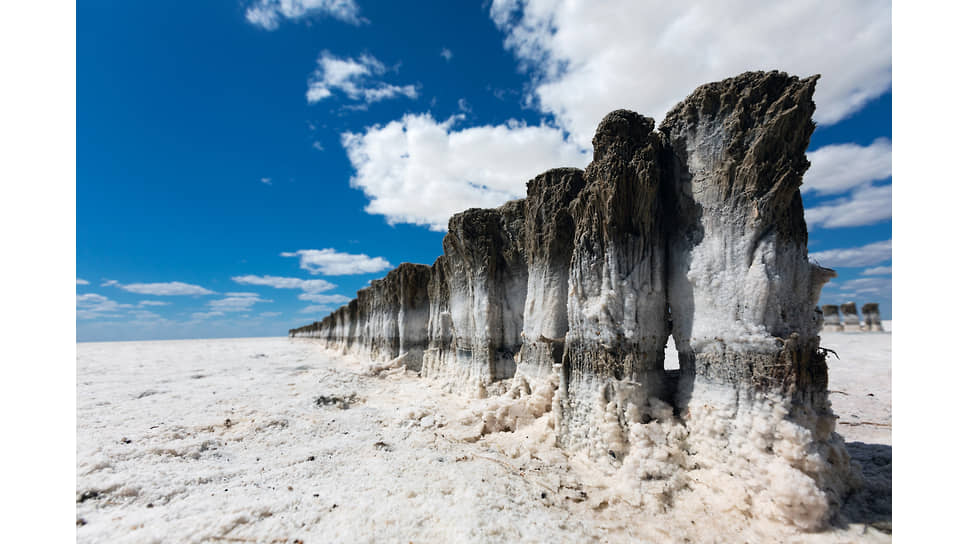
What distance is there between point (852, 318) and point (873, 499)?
46.2 meters

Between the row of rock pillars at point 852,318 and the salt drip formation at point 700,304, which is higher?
the salt drip formation at point 700,304

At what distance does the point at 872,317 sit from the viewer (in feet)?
117

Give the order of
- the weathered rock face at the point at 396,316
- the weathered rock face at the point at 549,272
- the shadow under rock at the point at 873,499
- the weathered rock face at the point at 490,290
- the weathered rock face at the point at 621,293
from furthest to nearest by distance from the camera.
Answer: the weathered rock face at the point at 396,316, the weathered rock face at the point at 490,290, the weathered rock face at the point at 549,272, the weathered rock face at the point at 621,293, the shadow under rock at the point at 873,499

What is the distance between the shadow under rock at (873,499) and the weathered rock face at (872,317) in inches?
1707

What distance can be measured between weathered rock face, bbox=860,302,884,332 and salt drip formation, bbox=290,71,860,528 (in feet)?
148

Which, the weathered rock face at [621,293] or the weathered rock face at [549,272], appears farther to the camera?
the weathered rock face at [549,272]

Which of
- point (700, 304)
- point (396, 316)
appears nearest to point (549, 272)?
point (700, 304)

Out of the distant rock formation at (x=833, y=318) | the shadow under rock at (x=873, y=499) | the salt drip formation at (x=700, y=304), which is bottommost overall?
the distant rock formation at (x=833, y=318)

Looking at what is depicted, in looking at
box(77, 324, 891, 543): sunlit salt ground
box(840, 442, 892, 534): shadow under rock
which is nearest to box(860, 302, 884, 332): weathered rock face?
box(77, 324, 891, 543): sunlit salt ground

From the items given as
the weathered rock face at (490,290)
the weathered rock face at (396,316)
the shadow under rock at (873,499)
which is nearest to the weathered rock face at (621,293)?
the shadow under rock at (873,499)

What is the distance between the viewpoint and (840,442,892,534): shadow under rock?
13.5 ft

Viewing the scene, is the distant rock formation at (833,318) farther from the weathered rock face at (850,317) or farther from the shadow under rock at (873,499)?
the shadow under rock at (873,499)

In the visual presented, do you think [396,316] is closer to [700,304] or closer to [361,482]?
[361,482]

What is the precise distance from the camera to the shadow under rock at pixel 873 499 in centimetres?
411
